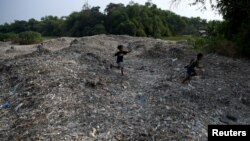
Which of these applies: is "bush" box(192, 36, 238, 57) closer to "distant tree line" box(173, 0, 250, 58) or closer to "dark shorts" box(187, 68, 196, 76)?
"distant tree line" box(173, 0, 250, 58)

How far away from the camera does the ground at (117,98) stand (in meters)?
10.3

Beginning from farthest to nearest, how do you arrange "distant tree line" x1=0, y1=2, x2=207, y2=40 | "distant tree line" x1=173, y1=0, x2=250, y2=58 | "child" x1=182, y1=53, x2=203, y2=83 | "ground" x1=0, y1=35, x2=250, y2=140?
"distant tree line" x1=0, y1=2, x2=207, y2=40 → "distant tree line" x1=173, y1=0, x2=250, y2=58 → "child" x1=182, y1=53, x2=203, y2=83 → "ground" x1=0, y1=35, x2=250, y2=140

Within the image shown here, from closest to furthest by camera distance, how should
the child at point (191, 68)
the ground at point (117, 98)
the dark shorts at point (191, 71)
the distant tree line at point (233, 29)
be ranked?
the ground at point (117, 98) < the child at point (191, 68) < the dark shorts at point (191, 71) < the distant tree line at point (233, 29)

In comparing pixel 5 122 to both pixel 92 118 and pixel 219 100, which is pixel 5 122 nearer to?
pixel 92 118

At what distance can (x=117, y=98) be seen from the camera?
42.2 ft

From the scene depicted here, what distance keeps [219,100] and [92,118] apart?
4.79m

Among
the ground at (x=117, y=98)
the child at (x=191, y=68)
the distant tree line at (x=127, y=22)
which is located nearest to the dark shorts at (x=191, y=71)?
the child at (x=191, y=68)

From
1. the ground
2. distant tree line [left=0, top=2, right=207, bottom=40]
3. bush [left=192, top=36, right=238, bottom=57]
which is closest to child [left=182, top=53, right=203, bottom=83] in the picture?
the ground

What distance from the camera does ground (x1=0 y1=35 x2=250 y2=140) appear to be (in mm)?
10312

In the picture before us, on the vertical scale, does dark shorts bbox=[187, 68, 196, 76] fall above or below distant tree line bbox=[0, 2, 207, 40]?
below

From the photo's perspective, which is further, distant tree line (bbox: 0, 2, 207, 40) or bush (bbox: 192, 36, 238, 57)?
distant tree line (bbox: 0, 2, 207, 40)

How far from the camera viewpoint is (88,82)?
13.7 meters

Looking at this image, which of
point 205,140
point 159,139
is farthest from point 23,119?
point 205,140

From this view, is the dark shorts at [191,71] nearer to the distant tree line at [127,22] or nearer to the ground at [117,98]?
the ground at [117,98]
